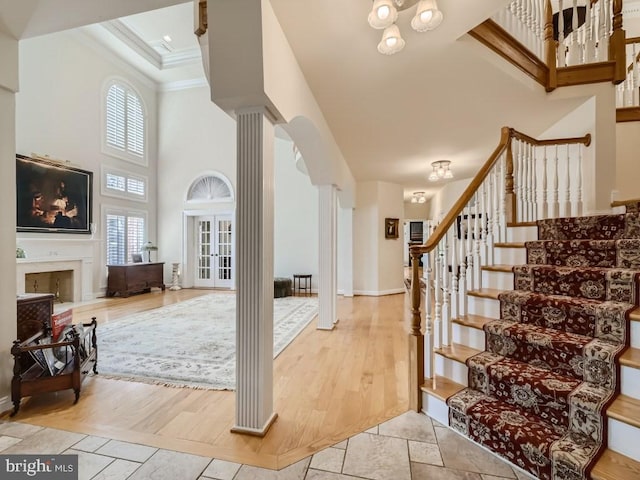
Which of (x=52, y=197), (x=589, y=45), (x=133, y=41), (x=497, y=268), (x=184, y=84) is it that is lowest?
(x=497, y=268)

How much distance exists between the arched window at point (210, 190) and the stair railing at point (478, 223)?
654cm

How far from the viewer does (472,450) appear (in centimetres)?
167

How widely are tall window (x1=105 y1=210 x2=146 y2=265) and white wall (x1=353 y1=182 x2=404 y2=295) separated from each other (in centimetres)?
559

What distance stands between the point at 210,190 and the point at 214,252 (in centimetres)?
173

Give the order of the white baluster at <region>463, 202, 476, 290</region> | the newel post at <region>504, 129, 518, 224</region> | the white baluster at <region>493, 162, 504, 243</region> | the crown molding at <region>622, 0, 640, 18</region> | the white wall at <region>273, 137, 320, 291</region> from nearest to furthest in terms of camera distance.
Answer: the white baluster at <region>463, 202, 476, 290</region> < the white baluster at <region>493, 162, 504, 243</region> < the newel post at <region>504, 129, 518, 224</region> < the crown molding at <region>622, 0, 640, 18</region> < the white wall at <region>273, 137, 320, 291</region>

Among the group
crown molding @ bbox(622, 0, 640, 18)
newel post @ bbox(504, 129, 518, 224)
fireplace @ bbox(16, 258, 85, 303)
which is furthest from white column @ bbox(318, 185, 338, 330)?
crown molding @ bbox(622, 0, 640, 18)

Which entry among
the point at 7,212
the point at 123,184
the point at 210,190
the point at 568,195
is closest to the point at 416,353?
the point at 568,195

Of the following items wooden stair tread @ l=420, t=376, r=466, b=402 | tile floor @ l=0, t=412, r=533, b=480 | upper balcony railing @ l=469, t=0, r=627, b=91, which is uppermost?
upper balcony railing @ l=469, t=0, r=627, b=91

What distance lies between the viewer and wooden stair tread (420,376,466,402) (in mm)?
1917

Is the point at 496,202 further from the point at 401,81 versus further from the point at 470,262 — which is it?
the point at 401,81

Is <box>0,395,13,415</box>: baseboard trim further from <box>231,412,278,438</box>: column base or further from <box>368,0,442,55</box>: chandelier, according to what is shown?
<box>368,0,442,55</box>: chandelier

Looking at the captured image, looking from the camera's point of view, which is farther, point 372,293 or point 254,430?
point 372,293

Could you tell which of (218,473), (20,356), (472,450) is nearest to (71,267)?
(20,356)

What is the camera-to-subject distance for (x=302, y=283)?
7.56 m
